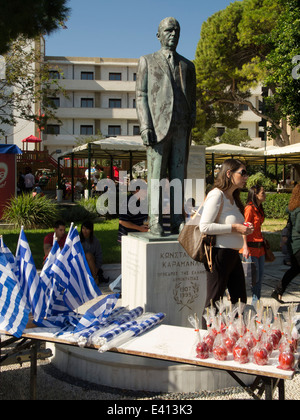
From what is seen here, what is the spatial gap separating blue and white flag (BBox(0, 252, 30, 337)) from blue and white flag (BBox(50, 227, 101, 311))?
397 millimetres

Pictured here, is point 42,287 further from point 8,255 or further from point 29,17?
point 29,17

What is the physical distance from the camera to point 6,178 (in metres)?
14.6

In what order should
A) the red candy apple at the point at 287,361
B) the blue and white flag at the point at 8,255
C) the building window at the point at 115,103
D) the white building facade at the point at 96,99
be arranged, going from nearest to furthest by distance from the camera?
the red candy apple at the point at 287,361 → the blue and white flag at the point at 8,255 → the white building facade at the point at 96,99 → the building window at the point at 115,103

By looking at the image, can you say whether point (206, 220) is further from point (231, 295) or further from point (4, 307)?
point (4, 307)

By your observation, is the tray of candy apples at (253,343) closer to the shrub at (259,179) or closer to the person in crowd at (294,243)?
the person in crowd at (294,243)

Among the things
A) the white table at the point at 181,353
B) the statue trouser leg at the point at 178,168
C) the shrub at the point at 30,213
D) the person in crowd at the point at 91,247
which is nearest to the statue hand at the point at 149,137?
the statue trouser leg at the point at 178,168

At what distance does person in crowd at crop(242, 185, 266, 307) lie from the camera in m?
6.32

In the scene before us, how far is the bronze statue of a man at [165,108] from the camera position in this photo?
4.92 m

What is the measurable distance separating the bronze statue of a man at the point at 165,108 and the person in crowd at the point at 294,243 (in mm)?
2299

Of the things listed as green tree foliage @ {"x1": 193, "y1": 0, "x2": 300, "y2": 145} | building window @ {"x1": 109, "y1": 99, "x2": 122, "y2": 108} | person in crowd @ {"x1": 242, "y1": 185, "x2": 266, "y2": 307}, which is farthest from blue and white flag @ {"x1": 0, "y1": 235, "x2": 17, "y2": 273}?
building window @ {"x1": 109, "y1": 99, "x2": 122, "y2": 108}

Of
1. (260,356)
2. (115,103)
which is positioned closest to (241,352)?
(260,356)

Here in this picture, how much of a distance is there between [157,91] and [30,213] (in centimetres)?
925

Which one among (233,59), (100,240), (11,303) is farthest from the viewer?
(233,59)
